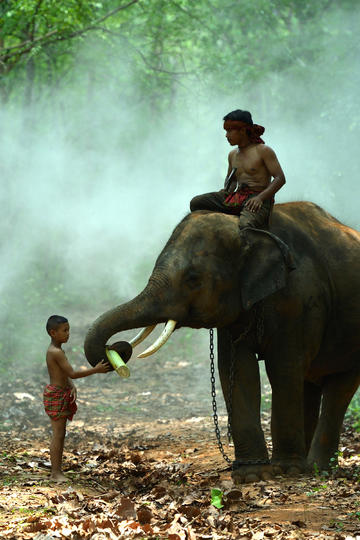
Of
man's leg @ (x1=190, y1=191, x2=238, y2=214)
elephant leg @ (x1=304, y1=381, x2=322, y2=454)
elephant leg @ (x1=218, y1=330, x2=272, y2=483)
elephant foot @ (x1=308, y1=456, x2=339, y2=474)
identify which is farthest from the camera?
elephant leg @ (x1=304, y1=381, x2=322, y2=454)

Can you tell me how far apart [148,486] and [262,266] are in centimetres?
197

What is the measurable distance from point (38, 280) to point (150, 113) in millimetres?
8501

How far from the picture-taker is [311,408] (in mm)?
7680

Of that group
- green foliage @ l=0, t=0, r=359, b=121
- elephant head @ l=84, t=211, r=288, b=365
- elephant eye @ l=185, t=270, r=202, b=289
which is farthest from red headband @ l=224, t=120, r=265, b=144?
green foliage @ l=0, t=0, r=359, b=121

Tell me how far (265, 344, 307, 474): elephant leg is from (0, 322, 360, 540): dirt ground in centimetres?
19

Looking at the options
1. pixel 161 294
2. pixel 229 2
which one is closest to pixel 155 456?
→ pixel 161 294

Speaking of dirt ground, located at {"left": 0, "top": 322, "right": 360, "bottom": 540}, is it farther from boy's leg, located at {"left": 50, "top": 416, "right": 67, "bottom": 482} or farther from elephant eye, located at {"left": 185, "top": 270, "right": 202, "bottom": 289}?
elephant eye, located at {"left": 185, "top": 270, "right": 202, "bottom": 289}

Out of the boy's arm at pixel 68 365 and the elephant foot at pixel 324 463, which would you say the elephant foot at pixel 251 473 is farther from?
the boy's arm at pixel 68 365

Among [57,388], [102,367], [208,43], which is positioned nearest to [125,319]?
[102,367]

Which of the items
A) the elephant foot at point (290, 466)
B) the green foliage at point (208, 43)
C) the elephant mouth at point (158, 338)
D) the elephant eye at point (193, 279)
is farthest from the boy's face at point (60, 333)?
the green foliage at point (208, 43)

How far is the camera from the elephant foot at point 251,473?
20.1ft

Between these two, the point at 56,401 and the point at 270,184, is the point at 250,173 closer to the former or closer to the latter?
the point at 270,184

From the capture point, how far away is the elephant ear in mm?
6102

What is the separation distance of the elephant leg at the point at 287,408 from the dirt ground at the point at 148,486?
19 cm
